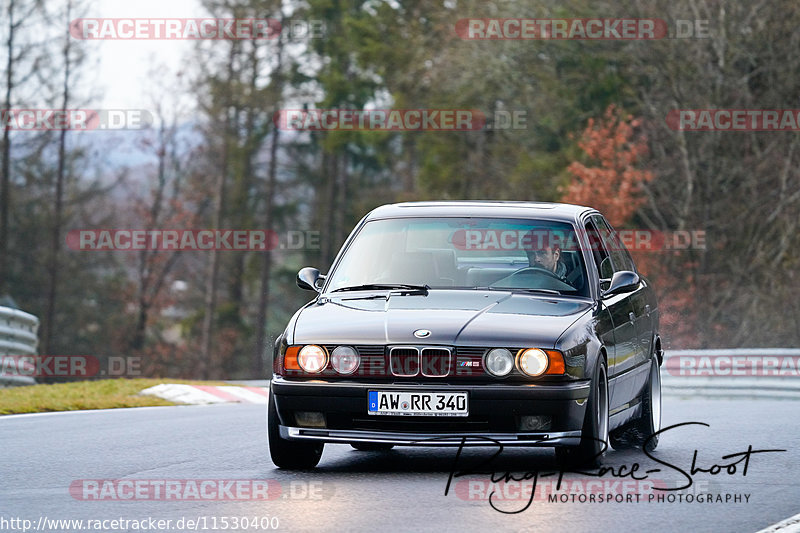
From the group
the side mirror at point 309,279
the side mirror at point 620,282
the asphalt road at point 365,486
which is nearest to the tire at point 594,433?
the asphalt road at point 365,486

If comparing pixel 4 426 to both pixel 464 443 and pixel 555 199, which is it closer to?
pixel 464 443

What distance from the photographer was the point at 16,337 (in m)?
19.4

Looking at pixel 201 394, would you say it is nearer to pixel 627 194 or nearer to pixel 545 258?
pixel 545 258

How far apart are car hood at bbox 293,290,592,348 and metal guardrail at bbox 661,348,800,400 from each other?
8901mm

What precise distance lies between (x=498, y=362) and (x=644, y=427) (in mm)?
2809

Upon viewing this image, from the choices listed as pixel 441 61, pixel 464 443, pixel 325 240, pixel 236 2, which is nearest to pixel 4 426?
pixel 464 443

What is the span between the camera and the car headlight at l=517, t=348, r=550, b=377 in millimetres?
8086

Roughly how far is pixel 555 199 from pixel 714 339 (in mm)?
8574

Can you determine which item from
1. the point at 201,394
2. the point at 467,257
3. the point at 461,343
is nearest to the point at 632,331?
the point at 467,257

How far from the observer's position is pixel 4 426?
481 inches

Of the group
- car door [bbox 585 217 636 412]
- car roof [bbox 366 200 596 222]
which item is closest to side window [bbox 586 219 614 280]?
car door [bbox 585 217 636 412]

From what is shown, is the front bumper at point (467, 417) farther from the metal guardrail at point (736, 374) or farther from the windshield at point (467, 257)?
the metal guardrail at point (736, 374)

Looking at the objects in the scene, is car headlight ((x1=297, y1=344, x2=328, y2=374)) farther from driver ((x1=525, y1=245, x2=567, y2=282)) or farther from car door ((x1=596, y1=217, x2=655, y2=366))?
car door ((x1=596, y1=217, x2=655, y2=366))

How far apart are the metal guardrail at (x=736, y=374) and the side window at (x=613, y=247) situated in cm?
651
